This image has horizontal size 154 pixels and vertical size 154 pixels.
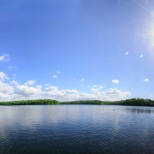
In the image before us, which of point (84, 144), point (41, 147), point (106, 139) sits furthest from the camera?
point (106, 139)

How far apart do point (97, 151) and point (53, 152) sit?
26.9ft

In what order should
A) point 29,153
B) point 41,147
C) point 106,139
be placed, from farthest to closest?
point 106,139 → point 41,147 → point 29,153

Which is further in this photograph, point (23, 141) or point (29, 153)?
point (23, 141)

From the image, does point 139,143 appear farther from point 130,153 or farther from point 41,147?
point 41,147

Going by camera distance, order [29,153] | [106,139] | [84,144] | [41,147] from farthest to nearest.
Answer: [106,139], [84,144], [41,147], [29,153]

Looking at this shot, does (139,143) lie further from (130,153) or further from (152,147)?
(130,153)

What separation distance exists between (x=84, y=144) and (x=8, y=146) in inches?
612

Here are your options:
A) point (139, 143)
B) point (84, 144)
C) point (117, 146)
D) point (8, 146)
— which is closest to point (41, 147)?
point (8, 146)

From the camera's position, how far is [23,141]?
37312mm

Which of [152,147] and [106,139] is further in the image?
[106,139]

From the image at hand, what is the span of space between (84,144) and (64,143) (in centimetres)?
435

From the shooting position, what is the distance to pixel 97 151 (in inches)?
1220

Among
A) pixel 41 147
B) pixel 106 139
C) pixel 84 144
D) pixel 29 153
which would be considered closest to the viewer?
pixel 29 153

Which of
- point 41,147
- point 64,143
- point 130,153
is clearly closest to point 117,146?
point 130,153
